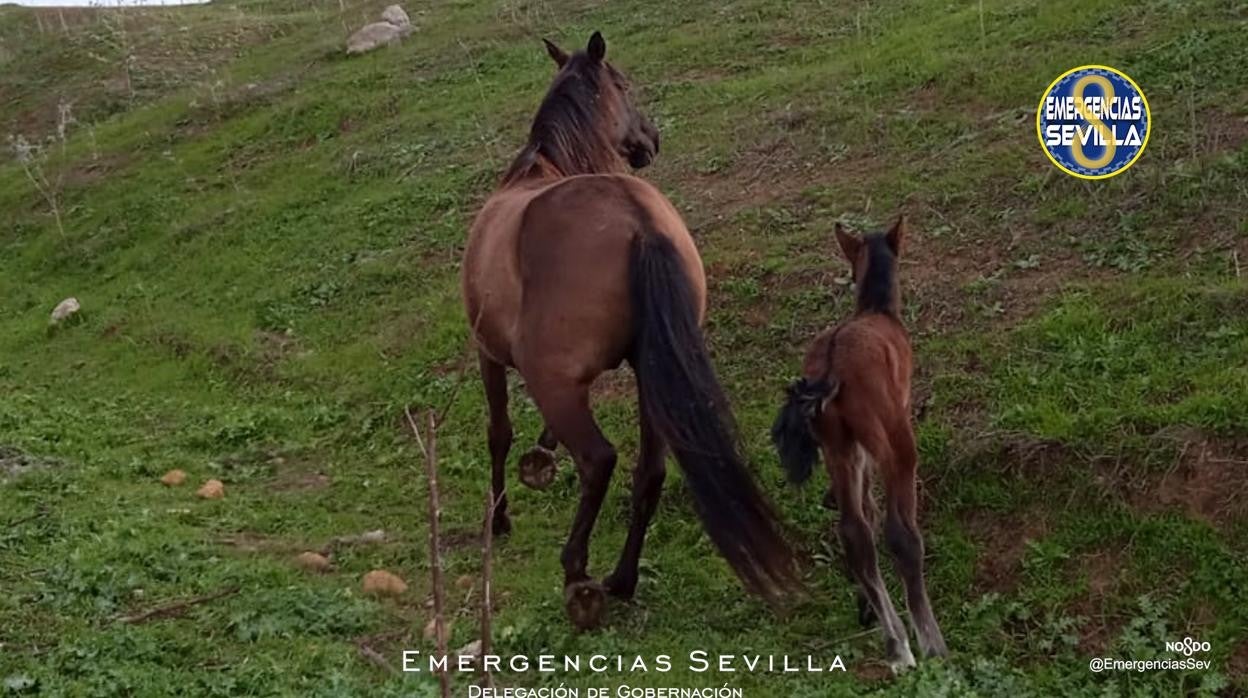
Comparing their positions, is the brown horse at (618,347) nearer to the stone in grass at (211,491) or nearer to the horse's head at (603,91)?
the horse's head at (603,91)

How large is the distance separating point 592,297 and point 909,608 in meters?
1.65

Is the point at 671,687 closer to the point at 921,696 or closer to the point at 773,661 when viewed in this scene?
the point at 773,661

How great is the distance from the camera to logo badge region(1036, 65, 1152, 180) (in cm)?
761

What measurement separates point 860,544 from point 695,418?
0.76 metres

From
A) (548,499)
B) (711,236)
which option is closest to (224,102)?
(711,236)

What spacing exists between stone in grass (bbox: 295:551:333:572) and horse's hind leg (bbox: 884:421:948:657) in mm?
2988

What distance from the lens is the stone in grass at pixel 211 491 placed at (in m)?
7.39

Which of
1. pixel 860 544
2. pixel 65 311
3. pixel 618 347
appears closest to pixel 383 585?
pixel 618 347

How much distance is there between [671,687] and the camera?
420cm

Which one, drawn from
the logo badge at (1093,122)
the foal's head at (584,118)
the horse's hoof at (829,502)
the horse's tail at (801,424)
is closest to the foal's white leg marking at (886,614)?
the horse's tail at (801,424)

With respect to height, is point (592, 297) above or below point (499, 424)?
above

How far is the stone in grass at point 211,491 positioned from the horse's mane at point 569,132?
2.79 m

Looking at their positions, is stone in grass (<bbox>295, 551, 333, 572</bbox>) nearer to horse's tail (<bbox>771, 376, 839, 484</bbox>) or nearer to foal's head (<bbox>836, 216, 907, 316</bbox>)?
horse's tail (<bbox>771, 376, 839, 484</bbox>)

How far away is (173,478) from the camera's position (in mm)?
A: 7703
